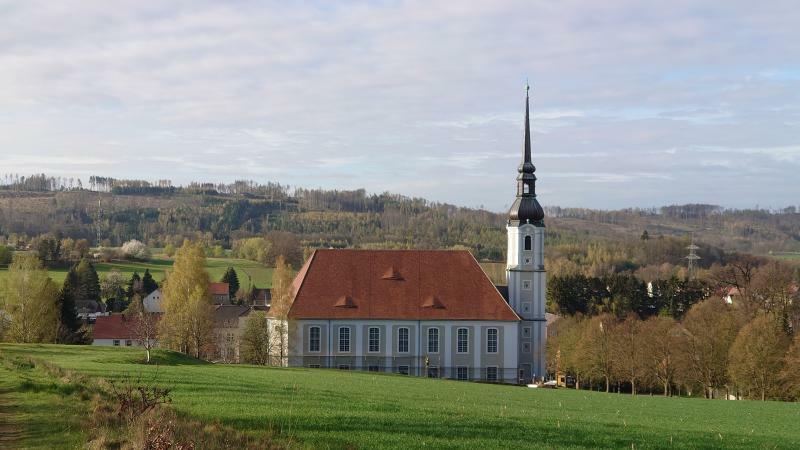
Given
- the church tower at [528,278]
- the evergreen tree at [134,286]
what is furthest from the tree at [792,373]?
the evergreen tree at [134,286]

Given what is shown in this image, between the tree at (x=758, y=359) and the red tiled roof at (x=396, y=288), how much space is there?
44.5 feet

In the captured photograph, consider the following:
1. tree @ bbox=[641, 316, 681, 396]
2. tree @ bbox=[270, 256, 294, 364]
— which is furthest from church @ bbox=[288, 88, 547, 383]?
tree @ bbox=[641, 316, 681, 396]

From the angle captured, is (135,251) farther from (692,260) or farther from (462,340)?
(692,260)

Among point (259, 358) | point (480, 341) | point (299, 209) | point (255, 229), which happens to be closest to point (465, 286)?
point (480, 341)

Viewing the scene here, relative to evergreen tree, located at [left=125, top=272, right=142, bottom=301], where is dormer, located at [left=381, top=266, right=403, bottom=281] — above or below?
above

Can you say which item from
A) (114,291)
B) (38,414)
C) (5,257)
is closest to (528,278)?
(38,414)

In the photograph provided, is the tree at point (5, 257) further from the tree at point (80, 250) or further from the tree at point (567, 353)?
the tree at point (567, 353)

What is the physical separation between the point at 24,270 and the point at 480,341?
30.5 meters

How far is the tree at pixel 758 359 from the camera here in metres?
46.5

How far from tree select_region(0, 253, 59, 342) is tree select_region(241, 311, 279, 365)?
13.3 meters

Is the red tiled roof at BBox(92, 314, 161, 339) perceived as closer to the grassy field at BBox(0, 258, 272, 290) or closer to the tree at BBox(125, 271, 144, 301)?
the tree at BBox(125, 271, 144, 301)

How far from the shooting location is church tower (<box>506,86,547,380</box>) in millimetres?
54562

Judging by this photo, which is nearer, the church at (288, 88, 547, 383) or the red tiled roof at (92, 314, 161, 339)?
the church at (288, 88, 547, 383)

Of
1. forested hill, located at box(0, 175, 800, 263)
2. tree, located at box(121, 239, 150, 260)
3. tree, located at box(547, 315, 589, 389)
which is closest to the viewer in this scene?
tree, located at box(547, 315, 589, 389)
